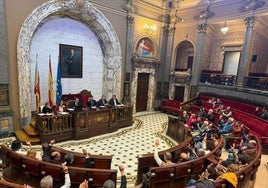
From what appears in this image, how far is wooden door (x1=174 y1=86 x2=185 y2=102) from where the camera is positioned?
11.8 metres

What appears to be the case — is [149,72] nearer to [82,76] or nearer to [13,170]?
[82,76]

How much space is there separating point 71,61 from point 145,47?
4.47m

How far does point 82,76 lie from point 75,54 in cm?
116

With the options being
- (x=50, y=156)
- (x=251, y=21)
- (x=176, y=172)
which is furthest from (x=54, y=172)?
(x=251, y=21)

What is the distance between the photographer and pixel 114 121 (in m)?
8.21

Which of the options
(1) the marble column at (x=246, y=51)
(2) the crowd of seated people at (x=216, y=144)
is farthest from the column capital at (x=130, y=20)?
(2) the crowd of seated people at (x=216, y=144)

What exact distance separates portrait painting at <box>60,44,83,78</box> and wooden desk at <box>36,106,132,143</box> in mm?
2871

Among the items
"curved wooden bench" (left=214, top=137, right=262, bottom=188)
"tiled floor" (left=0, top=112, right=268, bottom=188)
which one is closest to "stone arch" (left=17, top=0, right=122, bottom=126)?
"tiled floor" (left=0, top=112, right=268, bottom=188)

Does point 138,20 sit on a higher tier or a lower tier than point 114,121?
higher

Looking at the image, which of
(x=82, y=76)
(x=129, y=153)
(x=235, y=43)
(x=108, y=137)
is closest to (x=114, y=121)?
(x=108, y=137)

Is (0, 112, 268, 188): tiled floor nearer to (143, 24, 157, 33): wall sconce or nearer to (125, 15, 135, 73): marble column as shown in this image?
(125, 15, 135, 73): marble column

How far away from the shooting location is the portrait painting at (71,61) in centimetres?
898

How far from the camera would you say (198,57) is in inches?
424

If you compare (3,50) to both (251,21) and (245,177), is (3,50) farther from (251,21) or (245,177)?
(251,21)
